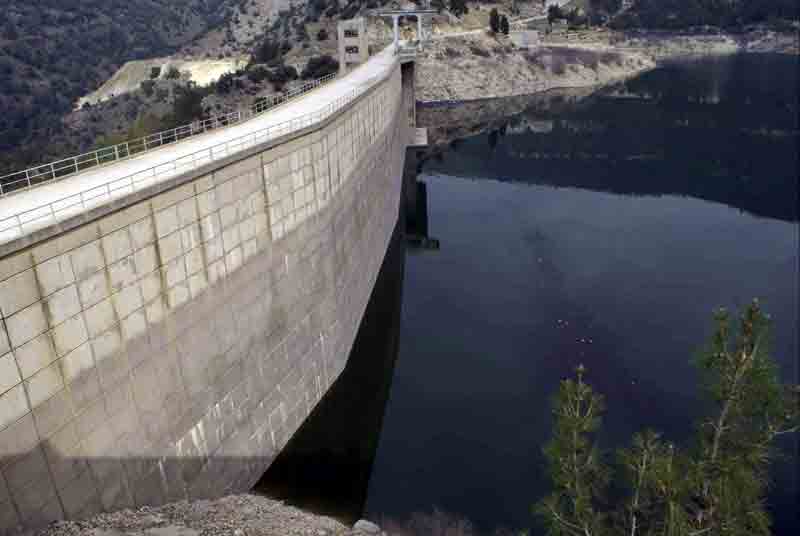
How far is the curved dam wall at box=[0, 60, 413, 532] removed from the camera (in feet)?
49.6

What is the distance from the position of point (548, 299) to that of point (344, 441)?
18744mm

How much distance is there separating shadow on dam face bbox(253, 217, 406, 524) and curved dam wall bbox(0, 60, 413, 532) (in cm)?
80

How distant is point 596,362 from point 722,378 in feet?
62.1

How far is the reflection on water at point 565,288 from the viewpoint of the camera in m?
27.5

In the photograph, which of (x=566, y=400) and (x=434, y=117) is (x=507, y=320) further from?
(x=434, y=117)

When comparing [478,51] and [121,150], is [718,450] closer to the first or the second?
[121,150]

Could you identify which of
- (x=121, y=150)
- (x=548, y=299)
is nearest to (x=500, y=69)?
(x=548, y=299)

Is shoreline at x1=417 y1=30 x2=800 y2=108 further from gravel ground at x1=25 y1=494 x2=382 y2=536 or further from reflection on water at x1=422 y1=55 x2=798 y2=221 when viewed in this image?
gravel ground at x1=25 y1=494 x2=382 y2=536

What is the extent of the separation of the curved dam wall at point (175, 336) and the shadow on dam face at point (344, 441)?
2.62 ft

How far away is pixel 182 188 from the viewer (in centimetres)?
1956

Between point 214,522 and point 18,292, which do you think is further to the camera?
point 214,522

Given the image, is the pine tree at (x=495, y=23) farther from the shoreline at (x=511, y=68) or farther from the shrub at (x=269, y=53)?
the shrub at (x=269, y=53)

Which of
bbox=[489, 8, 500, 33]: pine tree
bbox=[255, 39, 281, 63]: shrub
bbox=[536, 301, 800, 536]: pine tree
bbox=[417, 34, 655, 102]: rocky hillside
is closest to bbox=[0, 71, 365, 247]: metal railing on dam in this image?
bbox=[536, 301, 800, 536]: pine tree

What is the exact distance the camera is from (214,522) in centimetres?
1866
